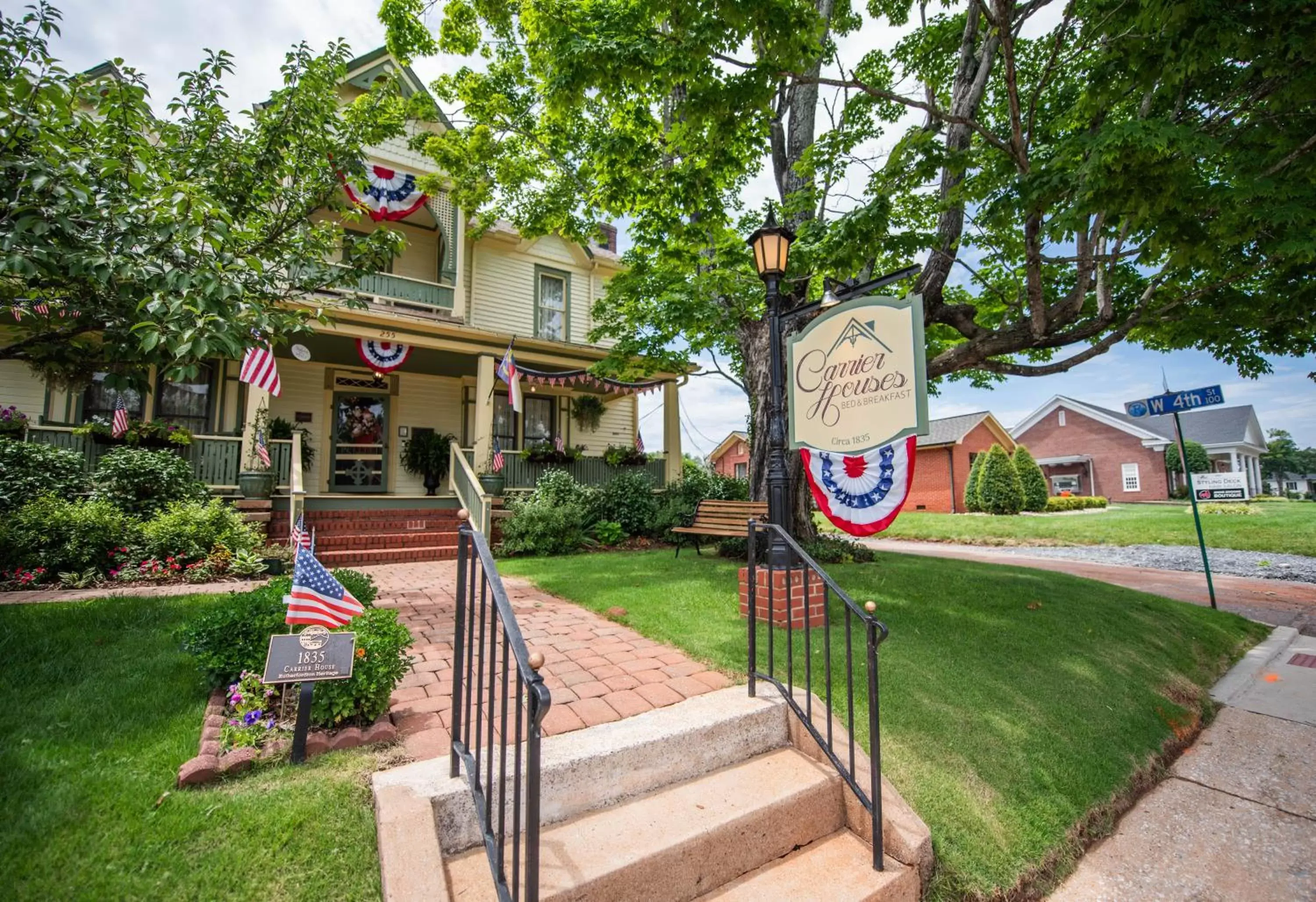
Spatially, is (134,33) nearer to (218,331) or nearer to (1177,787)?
(218,331)

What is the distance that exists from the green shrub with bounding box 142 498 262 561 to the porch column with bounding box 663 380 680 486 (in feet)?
25.7

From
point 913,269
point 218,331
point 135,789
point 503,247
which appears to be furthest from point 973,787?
point 503,247

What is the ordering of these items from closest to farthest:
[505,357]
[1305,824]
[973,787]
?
[973,787] → [1305,824] → [505,357]

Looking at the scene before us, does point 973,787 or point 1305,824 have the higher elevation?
point 973,787

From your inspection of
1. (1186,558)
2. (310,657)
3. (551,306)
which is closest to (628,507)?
(551,306)

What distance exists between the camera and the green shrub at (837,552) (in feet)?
26.2

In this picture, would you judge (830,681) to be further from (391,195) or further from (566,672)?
(391,195)

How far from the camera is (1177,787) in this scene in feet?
10.4

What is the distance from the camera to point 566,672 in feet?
11.7

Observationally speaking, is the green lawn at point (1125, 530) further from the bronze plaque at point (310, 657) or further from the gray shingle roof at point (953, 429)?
the bronze plaque at point (310, 657)

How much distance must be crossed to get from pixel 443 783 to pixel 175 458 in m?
8.11

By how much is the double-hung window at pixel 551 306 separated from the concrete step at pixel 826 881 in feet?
41.7

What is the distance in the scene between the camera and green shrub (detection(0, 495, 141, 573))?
18.8 feet

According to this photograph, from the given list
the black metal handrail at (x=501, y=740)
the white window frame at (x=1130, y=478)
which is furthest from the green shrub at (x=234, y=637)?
the white window frame at (x=1130, y=478)
